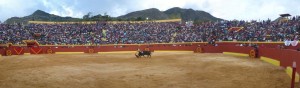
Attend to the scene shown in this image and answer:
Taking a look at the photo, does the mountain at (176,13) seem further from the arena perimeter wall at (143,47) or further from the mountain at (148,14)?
the arena perimeter wall at (143,47)

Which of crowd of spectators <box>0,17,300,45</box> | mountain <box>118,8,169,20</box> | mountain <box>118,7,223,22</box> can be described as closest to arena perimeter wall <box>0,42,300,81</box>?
crowd of spectators <box>0,17,300,45</box>

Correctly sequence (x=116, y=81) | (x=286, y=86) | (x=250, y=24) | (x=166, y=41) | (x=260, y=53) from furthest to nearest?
(x=166, y=41), (x=250, y=24), (x=260, y=53), (x=116, y=81), (x=286, y=86)

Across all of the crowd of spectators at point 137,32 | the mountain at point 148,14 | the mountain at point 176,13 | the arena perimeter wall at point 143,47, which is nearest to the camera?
the arena perimeter wall at point 143,47

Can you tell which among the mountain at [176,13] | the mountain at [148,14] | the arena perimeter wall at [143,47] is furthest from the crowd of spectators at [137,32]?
the mountain at [176,13]

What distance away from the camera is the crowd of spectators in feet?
129

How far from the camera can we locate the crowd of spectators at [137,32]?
129ft

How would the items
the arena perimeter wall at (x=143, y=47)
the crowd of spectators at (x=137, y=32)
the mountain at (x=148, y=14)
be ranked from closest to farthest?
the arena perimeter wall at (x=143, y=47) → the crowd of spectators at (x=137, y=32) → the mountain at (x=148, y=14)

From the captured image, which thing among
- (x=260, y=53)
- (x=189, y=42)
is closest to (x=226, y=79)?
(x=260, y=53)

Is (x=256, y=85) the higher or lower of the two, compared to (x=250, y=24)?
lower

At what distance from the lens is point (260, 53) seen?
26.2 m

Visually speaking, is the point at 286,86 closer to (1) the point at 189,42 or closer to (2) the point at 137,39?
(1) the point at 189,42

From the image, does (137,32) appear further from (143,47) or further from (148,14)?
(148,14)

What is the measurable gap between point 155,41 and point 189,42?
18.6 ft

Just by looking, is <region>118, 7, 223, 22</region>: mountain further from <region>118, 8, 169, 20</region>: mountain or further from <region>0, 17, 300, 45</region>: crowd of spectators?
<region>0, 17, 300, 45</region>: crowd of spectators
